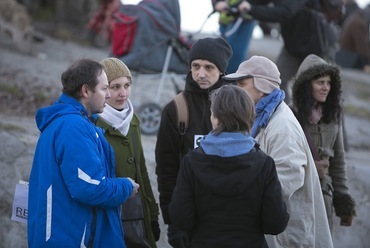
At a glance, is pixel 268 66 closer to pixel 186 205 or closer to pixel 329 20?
pixel 186 205

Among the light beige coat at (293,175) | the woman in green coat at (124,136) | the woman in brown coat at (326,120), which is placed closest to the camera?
the light beige coat at (293,175)

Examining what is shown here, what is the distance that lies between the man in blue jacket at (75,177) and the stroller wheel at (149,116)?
4.44 m

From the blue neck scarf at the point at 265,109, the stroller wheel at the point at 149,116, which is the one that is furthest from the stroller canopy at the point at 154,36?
the blue neck scarf at the point at 265,109

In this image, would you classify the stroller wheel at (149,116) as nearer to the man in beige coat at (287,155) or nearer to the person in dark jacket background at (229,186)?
the man in beige coat at (287,155)

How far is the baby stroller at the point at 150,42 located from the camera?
8.39 meters

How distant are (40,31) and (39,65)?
11.8 ft

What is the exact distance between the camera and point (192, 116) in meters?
4.82

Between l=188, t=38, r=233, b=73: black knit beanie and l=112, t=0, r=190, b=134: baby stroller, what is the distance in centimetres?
355

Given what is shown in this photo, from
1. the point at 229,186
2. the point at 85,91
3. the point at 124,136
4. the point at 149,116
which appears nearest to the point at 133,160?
the point at 124,136

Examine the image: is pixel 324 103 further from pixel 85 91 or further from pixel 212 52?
pixel 85 91

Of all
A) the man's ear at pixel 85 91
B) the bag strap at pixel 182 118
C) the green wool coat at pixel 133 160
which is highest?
the man's ear at pixel 85 91

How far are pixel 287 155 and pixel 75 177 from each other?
1310 millimetres

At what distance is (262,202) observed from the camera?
3.77 meters

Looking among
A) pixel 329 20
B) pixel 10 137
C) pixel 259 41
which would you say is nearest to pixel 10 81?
pixel 10 137
